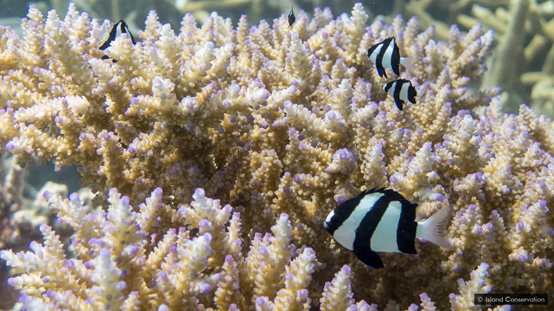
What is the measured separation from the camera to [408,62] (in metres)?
3.39

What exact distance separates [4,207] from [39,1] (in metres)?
7.68

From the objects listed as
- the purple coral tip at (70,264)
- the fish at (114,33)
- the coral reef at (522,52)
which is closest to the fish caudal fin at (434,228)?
the purple coral tip at (70,264)

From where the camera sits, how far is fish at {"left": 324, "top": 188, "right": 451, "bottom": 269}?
1.58 meters

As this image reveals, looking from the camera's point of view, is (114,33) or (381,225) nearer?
(381,225)

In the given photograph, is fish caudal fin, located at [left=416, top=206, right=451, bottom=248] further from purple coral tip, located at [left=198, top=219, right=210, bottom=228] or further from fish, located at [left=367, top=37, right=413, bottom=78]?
fish, located at [left=367, top=37, right=413, bottom=78]

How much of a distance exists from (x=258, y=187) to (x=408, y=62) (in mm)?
1961

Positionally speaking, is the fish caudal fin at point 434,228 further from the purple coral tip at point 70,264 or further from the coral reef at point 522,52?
the coral reef at point 522,52

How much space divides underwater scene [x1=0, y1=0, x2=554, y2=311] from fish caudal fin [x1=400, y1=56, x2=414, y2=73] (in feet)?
1.38

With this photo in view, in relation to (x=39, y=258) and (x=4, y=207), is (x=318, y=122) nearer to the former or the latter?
(x=39, y=258)

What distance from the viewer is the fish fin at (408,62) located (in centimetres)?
331

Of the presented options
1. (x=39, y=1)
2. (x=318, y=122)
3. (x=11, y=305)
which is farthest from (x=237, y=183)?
(x=39, y=1)

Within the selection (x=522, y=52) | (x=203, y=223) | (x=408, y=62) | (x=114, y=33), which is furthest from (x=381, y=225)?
(x=522, y=52)

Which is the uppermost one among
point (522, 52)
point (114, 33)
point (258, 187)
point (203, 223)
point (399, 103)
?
point (522, 52)

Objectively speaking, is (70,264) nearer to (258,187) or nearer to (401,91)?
(258,187)
